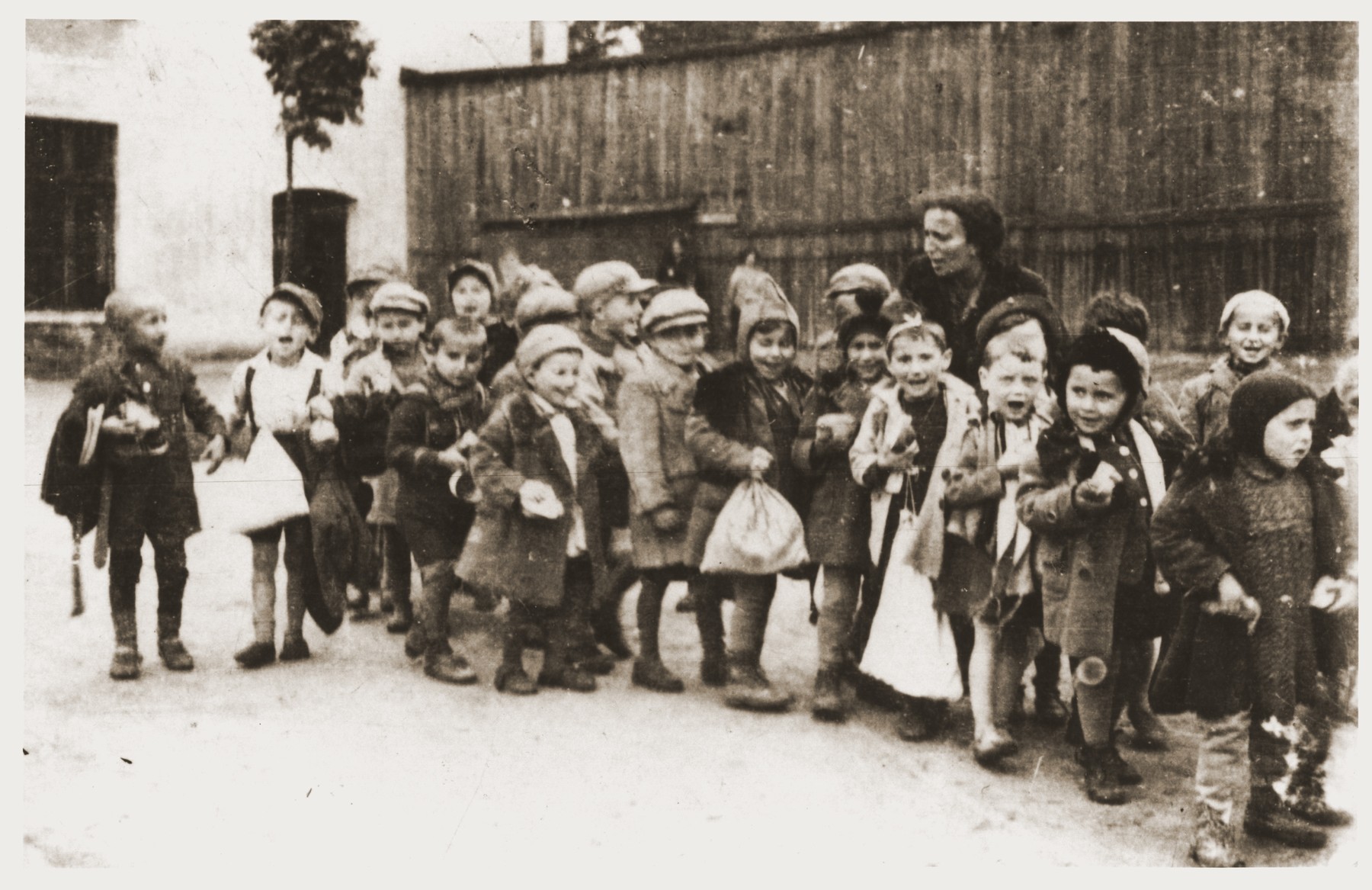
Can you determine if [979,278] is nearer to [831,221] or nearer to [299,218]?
[831,221]

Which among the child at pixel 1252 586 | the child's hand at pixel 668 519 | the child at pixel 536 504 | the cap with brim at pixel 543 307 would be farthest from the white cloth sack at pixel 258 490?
the child at pixel 1252 586

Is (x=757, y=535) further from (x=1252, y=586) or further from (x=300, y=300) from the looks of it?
(x=300, y=300)

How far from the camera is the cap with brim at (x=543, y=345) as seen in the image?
345 centimetres

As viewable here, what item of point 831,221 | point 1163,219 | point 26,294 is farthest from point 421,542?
point 1163,219

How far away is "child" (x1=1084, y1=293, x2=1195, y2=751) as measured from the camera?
10.2 feet

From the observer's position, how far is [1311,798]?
3045mm

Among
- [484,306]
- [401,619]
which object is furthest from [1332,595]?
[401,619]

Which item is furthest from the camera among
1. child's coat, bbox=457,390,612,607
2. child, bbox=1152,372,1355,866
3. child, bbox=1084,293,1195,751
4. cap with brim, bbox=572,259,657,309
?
cap with brim, bbox=572,259,657,309

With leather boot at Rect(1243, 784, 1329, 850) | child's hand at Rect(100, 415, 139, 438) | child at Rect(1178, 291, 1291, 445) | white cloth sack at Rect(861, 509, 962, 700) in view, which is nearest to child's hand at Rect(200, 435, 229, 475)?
child's hand at Rect(100, 415, 139, 438)

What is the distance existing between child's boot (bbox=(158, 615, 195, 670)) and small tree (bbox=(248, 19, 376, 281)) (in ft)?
3.60

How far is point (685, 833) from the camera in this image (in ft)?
10.5

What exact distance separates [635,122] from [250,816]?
2.38m

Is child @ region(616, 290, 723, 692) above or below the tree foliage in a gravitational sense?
below

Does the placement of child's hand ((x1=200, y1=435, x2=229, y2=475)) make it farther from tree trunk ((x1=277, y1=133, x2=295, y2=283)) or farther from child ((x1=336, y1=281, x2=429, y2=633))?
tree trunk ((x1=277, y1=133, x2=295, y2=283))
